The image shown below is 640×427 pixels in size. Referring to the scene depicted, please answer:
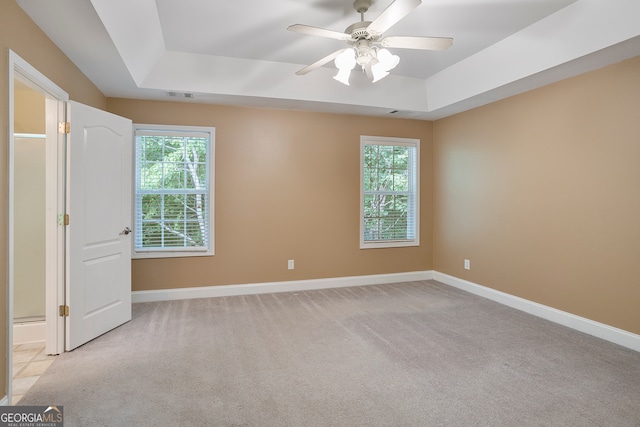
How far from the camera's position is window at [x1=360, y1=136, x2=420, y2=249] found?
5254 millimetres

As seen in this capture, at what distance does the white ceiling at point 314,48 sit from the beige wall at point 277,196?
0.27 meters

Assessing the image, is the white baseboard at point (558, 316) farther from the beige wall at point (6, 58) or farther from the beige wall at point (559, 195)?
the beige wall at point (6, 58)

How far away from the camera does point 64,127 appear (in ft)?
9.64

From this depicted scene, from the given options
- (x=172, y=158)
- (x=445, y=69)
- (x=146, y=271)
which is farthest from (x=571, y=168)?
(x=146, y=271)

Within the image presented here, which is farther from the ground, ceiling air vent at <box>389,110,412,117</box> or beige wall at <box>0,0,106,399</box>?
ceiling air vent at <box>389,110,412,117</box>

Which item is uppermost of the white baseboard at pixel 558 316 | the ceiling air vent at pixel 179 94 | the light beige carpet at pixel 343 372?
the ceiling air vent at pixel 179 94

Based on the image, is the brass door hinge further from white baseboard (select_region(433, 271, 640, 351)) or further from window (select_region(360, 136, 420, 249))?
white baseboard (select_region(433, 271, 640, 351))

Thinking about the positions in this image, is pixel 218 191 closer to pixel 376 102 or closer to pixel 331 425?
pixel 376 102

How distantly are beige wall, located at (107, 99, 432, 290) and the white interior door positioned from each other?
870mm

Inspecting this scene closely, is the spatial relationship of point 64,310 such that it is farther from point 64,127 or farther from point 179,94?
point 179,94

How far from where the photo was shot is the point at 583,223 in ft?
11.1

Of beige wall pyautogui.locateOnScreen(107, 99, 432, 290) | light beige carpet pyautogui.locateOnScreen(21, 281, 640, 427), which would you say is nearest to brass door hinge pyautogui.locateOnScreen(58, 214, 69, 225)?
light beige carpet pyautogui.locateOnScreen(21, 281, 640, 427)

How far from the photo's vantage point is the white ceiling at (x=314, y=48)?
270cm

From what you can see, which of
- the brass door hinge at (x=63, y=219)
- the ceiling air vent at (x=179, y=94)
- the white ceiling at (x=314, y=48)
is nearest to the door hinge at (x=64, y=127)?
the white ceiling at (x=314, y=48)
